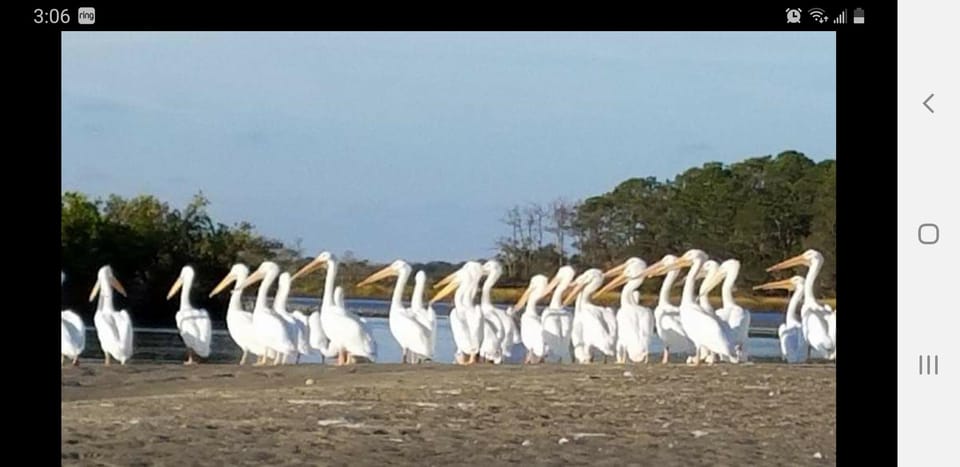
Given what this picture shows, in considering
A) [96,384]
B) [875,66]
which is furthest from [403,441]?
[875,66]

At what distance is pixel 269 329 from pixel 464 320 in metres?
0.88

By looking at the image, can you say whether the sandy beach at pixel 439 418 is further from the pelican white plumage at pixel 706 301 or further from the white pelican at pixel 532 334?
the white pelican at pixel 532 334

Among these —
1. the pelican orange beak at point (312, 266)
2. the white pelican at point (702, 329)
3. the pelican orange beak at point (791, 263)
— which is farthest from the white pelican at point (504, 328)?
the pelican orange beak at point (791, 263)

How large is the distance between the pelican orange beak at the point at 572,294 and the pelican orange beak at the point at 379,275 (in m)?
0.98

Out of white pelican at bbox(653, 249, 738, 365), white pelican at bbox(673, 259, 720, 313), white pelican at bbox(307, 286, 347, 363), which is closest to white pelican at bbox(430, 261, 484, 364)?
white pelican at bbox(307, 286, 347, 363)

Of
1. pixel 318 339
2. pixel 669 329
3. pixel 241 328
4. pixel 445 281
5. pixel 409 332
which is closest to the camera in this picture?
pixel 445 281

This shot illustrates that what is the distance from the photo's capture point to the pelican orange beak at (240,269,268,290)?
400cm

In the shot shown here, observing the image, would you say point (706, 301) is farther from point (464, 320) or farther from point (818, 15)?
point (818, 15)

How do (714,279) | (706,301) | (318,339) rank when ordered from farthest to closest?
(318,339), (706,301), (714,279)

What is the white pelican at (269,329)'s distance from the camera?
4480mm

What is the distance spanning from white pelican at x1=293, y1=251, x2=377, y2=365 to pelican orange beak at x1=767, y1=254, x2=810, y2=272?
1.41 meters

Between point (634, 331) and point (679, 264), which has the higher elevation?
point (679, 264)

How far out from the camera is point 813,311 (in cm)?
390

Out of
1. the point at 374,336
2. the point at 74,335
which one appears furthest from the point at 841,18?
the point at 374,336
